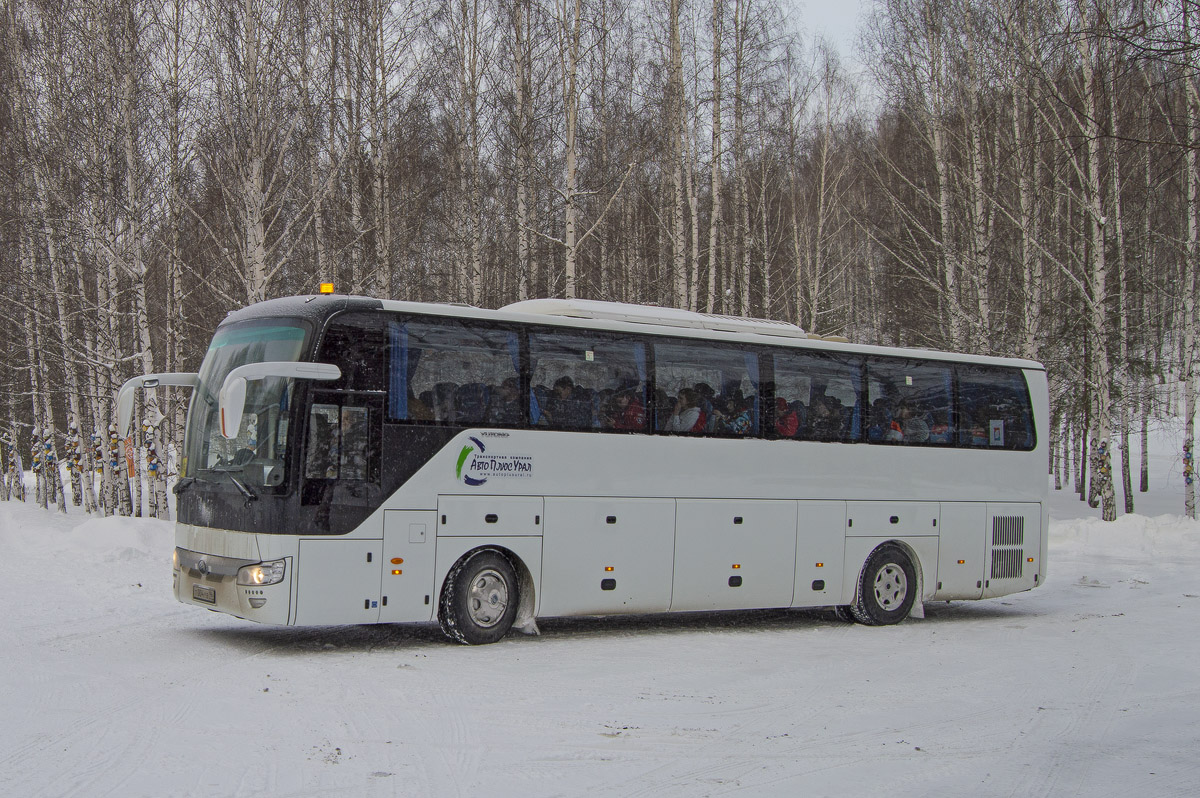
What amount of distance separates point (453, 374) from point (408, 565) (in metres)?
1.83

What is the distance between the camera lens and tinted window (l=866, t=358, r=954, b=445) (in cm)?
1405

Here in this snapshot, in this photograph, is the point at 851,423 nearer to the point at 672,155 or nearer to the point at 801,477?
the point at 801,477

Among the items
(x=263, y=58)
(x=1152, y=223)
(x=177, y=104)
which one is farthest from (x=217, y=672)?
(x=1152, y=223)

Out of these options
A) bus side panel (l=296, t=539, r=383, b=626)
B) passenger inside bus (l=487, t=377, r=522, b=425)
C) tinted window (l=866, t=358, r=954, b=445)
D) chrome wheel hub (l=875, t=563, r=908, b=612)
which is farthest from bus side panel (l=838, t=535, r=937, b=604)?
bus side panel (l=296, t=539, r=383, b=626)

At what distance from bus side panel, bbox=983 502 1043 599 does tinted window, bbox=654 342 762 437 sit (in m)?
4.30

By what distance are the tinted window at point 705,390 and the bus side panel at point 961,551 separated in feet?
11.4

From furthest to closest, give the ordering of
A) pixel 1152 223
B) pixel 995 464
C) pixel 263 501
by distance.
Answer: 1. pixel 1152 223
2. pixel 995 464
3. pixel 263 501

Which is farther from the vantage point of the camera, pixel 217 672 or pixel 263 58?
pixel 263 58

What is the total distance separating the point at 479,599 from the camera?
11148 mm

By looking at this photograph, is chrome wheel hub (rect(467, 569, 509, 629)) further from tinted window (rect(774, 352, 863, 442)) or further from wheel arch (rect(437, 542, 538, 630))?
tinted window (rect(774, 352, 863, 442))

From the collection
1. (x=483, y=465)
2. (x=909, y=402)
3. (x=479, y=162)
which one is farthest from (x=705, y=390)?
(x=479, y=162)

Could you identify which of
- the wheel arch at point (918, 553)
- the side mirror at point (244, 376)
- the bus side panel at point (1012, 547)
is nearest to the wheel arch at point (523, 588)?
the side mirror at point (244, 376)

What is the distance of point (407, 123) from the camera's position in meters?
26.3

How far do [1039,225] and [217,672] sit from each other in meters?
25.3
